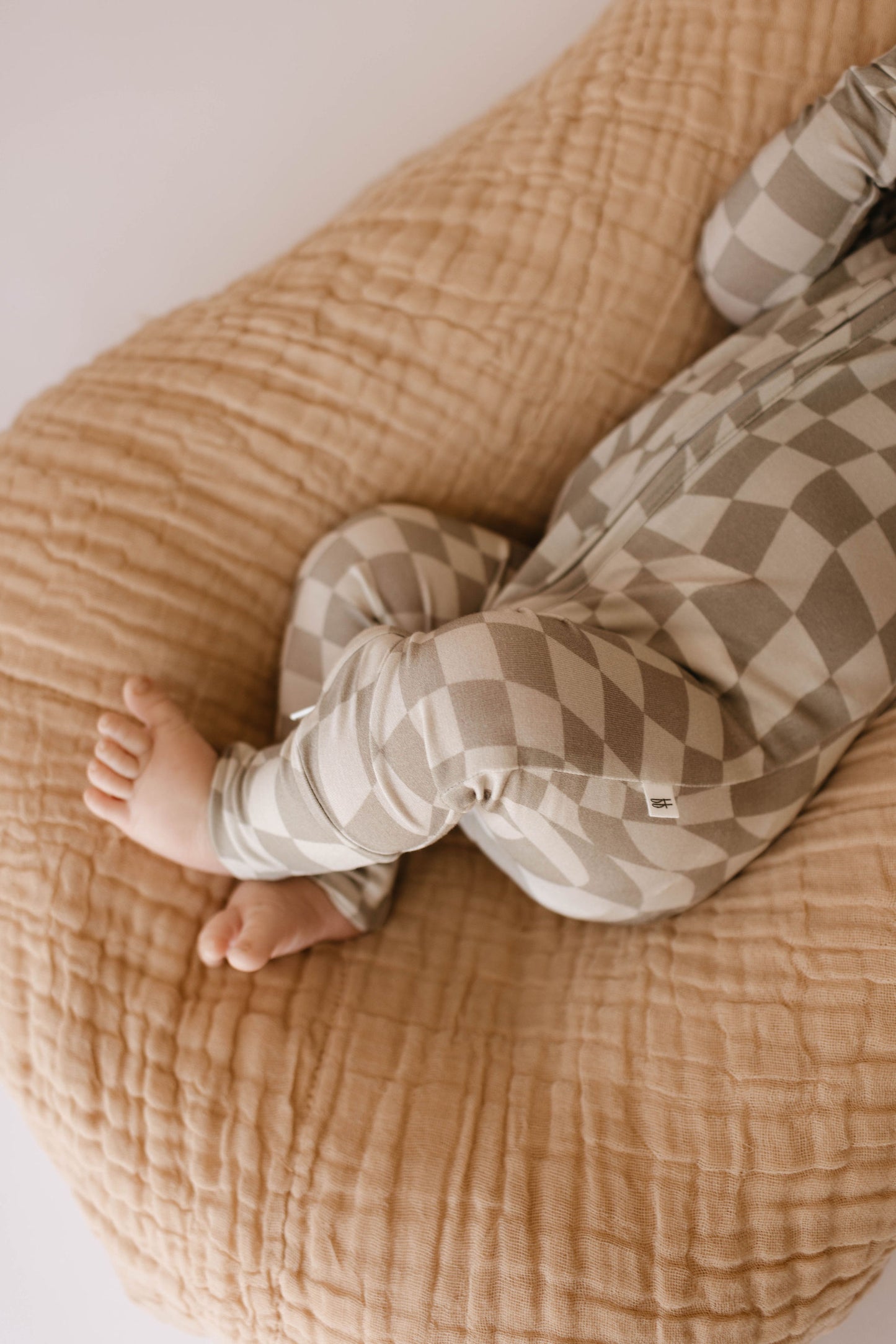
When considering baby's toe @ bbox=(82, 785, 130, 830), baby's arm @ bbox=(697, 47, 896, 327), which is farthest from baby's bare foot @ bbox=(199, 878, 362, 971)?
baby's arm @ bbox=(697, 47, 896, 327)

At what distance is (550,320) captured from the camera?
1.00 m

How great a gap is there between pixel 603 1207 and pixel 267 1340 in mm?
308

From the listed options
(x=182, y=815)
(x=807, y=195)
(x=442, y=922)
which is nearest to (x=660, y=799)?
(x=442, y=922)

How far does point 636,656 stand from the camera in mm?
768

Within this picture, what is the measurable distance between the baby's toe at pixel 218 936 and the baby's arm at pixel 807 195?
0.85 metres

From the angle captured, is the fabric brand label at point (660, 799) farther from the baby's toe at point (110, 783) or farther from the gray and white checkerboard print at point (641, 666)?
the baby's toe at point (110, 783)

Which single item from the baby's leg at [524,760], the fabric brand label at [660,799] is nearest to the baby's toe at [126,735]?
the baby's leg at [524,760]

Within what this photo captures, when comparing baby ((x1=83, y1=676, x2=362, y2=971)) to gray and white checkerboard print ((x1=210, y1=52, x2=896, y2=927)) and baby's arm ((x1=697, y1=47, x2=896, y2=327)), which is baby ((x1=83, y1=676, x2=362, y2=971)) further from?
baby's arm ((x1=697, y1=47, x2=896, y2=327))

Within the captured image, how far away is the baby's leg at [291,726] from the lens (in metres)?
0.84

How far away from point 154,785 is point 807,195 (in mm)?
871

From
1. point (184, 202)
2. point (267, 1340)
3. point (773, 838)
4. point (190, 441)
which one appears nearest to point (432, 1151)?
point (267, 1340)

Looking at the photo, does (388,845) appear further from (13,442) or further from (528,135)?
(528,135)

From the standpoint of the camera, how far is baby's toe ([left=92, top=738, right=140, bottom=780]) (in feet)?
2.78

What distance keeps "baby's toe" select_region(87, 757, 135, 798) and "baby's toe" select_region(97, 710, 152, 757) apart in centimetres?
3
